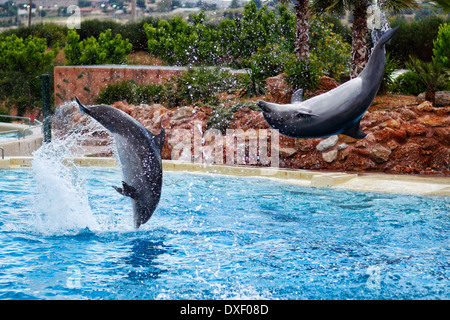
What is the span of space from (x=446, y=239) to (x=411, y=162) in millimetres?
5007

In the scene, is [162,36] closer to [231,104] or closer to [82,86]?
[82,86]

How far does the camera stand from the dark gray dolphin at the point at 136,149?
6.45 meters

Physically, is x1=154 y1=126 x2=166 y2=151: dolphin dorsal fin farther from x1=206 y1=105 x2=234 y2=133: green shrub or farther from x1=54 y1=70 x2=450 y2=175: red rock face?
x1=206 y1=105 x2=234 y2=133: green shrub

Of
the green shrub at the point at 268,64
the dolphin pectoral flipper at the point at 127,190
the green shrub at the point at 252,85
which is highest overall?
the green shrub at the point at 268,64

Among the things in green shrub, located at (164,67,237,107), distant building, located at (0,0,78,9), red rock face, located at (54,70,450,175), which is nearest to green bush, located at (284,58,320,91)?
red rock face, located at (54,70,450,175)

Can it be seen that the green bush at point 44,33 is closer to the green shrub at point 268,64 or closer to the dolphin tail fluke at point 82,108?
the green shrub at point 268,64

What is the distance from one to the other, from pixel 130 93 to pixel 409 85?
996 centimetres

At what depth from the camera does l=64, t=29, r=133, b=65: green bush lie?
110ft

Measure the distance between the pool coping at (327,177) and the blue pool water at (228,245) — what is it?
27cm

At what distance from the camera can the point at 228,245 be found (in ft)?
24.8

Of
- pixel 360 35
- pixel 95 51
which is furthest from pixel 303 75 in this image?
pixel 95 51

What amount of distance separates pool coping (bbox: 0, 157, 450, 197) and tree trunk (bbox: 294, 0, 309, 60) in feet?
15.9

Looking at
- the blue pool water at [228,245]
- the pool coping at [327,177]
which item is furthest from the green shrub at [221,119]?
the blue pool water at [228,245]

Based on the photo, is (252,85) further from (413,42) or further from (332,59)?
(413,42)
